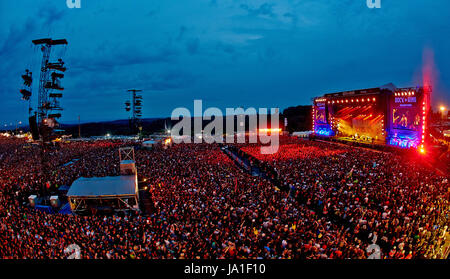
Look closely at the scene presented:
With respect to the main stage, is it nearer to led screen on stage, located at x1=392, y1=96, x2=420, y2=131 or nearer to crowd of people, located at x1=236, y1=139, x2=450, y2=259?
led screen on stage, located at x1=392, y1=96, x2=420, y2=131

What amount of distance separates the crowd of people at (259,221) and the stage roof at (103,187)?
4.30ft

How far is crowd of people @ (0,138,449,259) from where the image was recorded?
24.5 ft

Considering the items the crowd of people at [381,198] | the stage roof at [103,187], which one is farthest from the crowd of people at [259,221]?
the stage roof at [103,187]

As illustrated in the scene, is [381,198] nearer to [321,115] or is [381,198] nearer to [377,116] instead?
[377,116]

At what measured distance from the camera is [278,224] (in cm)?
858

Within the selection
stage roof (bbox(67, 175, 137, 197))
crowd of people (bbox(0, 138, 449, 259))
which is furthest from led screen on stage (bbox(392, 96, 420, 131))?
stage roof (bbox(67, 175, 137, 197))

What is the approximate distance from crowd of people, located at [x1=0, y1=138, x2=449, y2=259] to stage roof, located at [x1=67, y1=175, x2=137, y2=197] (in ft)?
4.30

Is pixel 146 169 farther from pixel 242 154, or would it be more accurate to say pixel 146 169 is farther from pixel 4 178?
pixel 242 154

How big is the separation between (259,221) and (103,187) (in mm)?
7866

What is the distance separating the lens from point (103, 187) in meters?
12.6
